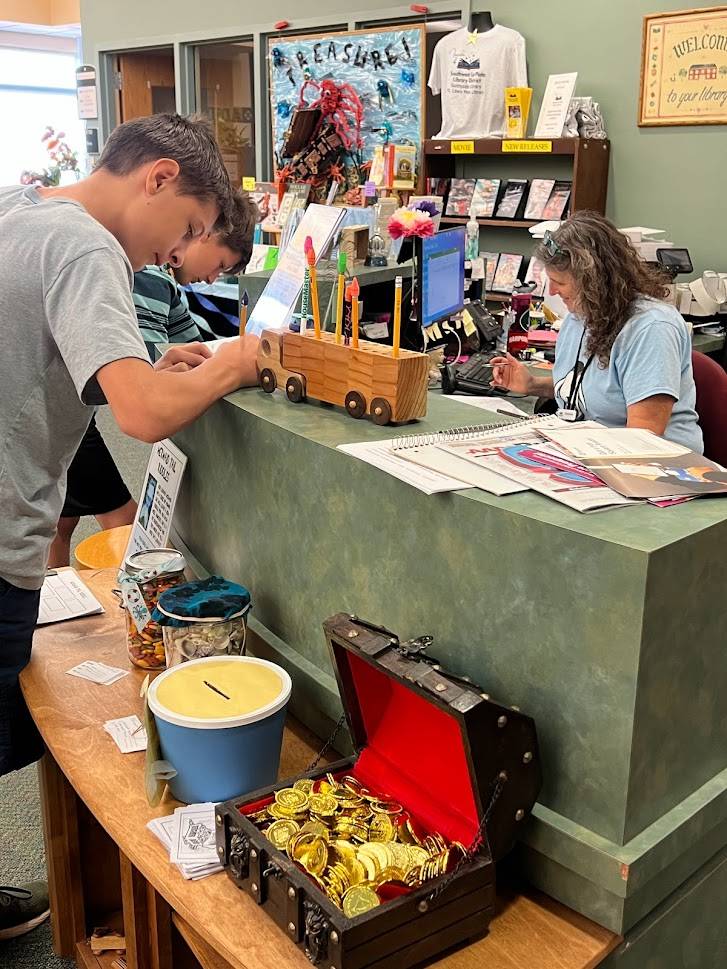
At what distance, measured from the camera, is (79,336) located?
137cm

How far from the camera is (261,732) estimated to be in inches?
49.8

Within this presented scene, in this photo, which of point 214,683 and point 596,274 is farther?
point 596,274

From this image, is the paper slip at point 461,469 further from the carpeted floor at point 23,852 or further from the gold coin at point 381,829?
the carpeted floor at point 23,852

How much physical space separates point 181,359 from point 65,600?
1.88ft

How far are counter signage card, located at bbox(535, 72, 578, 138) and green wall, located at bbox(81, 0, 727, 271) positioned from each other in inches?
6.4

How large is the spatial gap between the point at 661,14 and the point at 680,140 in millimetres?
665

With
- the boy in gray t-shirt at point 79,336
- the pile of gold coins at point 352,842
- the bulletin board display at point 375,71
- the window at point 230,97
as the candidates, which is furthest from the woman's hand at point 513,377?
the window at point 230,97

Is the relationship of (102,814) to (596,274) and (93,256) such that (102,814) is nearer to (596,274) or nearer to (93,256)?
(93,256)

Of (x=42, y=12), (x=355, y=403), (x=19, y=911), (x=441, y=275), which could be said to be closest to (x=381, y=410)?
(x=355, y=403)

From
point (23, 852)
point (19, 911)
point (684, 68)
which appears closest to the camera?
point (19, 911)

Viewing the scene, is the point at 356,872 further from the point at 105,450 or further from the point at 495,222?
the point at 495,222

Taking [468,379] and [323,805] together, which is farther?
[468,379]

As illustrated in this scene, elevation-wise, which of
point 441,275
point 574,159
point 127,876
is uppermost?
point 574,159

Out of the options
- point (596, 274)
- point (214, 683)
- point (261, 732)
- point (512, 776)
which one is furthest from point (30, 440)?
point (596, 274)
